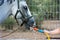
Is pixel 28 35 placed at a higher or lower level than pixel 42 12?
lower

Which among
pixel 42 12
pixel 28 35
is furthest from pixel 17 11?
pixel 28 35

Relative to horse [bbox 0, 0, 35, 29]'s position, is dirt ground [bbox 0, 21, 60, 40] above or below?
below

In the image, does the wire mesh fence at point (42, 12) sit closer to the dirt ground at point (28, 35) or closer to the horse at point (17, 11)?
the dirt ground at point (28, 35)

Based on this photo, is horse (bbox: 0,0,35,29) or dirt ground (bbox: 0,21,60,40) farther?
dirt ground (bbox: 0,21,60,40)

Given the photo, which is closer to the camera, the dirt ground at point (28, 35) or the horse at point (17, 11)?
the horse at point (17, 11)

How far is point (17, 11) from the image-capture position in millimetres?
5684

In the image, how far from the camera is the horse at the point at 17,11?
5695 mm

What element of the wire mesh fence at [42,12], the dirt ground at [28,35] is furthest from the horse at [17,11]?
the dirt ground at [28,35]

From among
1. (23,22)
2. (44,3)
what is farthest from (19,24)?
(44,3)

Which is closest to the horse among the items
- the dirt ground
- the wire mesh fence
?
the wire mesh fence

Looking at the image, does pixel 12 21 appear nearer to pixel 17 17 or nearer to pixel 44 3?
pixel 17 17

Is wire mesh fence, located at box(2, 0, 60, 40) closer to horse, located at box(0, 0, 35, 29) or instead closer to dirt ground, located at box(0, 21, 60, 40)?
dirt ground, located at box(0, 21, 60, 40)

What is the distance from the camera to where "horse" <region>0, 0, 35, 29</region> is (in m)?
5.70

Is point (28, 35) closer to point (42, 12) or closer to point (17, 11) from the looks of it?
point (42, 12)
